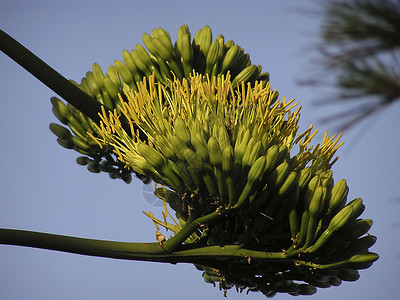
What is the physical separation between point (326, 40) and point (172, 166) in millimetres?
2215

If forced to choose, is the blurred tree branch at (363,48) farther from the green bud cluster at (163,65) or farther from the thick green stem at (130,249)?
the green bud cluster at (163,65)

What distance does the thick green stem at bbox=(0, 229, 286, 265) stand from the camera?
3.05m

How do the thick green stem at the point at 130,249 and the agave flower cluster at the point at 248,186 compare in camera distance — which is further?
the agave flower cluster at the point at 248,186

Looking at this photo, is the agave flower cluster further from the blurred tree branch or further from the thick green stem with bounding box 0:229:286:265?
the blurred tree branch

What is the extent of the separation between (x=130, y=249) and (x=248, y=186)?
27.7 inches

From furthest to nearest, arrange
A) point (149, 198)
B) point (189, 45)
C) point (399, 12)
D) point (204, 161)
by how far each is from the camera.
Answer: point (189, 45) → point (149, 198) → point (204, 161) → point (399, 12)

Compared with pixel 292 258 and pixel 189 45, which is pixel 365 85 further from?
pixel 189 45

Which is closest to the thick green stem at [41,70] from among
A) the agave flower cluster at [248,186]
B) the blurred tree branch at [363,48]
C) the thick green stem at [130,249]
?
the agave flower cluster at [248,186]

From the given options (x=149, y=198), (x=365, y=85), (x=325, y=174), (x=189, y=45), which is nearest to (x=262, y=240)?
(x=325, y=174)

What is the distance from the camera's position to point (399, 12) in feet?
4.16

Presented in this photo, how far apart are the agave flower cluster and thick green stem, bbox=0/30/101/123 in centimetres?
52

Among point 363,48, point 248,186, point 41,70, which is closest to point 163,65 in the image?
point 41,70

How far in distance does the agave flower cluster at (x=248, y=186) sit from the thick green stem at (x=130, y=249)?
0.06 feet

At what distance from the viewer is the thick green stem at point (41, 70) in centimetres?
368
